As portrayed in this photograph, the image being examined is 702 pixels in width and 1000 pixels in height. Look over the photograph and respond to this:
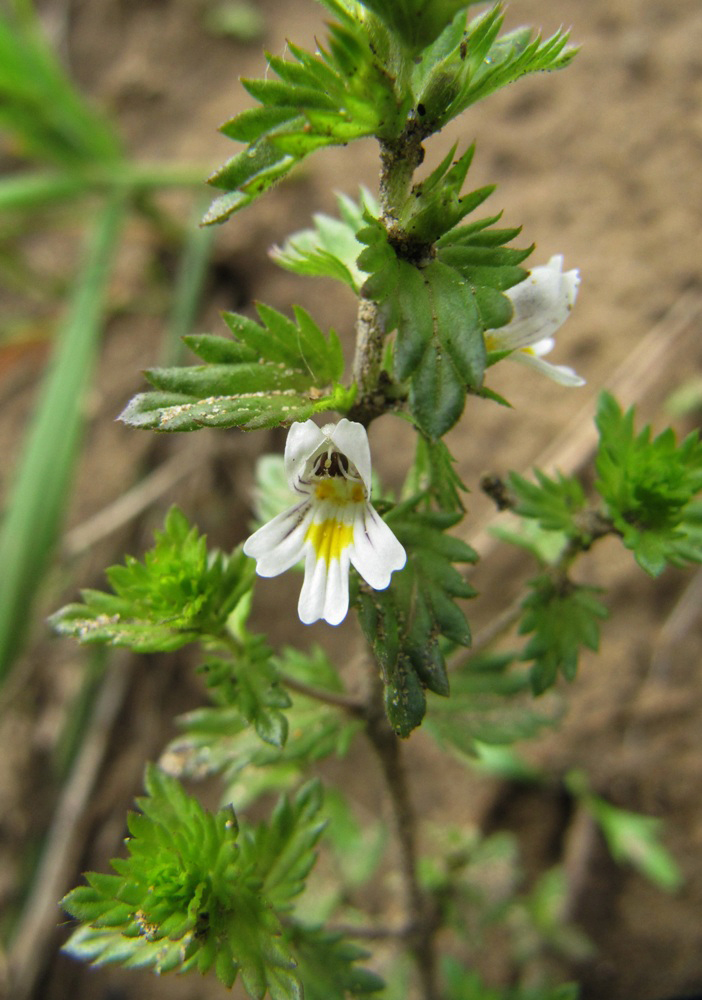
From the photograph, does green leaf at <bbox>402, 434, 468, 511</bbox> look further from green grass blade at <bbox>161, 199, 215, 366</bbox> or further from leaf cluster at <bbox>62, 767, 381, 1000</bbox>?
green grass blade at <bbox>161, 199, 215, 366</bbox>

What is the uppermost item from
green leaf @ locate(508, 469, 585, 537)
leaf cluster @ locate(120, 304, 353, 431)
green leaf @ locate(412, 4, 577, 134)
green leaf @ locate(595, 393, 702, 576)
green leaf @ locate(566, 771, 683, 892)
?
green leaf @ locate(412, 4, 577, 134)

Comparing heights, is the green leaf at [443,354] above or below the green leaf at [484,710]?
above

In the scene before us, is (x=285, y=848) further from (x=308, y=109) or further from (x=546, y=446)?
(x=546, y=446)

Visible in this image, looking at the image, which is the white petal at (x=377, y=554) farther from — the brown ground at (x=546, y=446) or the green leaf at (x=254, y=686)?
the brown ground at (x=546, y=446)

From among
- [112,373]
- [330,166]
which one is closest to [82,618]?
[112,373]

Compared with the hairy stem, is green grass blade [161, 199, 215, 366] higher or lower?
higher

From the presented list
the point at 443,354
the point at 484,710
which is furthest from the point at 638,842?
the point at 443,354

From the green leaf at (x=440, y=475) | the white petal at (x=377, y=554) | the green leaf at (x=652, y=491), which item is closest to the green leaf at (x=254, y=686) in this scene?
the white petal at (x=377, y=554)

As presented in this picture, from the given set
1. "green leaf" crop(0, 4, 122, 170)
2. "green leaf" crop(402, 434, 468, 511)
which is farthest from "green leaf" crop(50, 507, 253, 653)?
"green leaf" crop(0, 4, 122, 170)
